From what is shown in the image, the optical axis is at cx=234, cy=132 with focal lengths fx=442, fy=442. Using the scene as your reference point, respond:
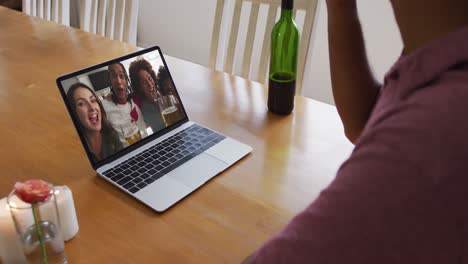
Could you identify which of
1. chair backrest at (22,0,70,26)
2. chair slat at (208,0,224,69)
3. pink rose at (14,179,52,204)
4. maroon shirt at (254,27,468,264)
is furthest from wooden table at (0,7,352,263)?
chair backrest at (22,0,70,26)

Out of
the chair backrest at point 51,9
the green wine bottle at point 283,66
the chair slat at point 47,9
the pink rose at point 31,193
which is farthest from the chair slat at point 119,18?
the pink rose at point 31,193

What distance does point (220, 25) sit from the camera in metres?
1.57

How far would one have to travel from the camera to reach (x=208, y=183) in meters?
0.87

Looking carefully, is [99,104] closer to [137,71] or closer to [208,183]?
[137,71]

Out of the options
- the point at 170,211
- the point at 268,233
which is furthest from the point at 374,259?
the point at 170,211

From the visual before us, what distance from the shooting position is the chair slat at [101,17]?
187 centimetres

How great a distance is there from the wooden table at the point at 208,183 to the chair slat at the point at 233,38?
21 cm

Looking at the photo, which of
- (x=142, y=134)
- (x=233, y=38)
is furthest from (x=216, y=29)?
(x=142, y=134)

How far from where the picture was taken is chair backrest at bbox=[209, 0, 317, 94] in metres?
1.36

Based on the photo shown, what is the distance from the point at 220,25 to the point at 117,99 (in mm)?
765

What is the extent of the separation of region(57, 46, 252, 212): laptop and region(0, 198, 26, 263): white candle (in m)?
0.21

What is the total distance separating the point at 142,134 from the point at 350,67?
0.45 m

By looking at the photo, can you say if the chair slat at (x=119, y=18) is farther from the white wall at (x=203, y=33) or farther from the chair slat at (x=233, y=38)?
the white wall at (x=203, y=33)

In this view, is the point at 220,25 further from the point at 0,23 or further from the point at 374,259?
the point at 374,259
